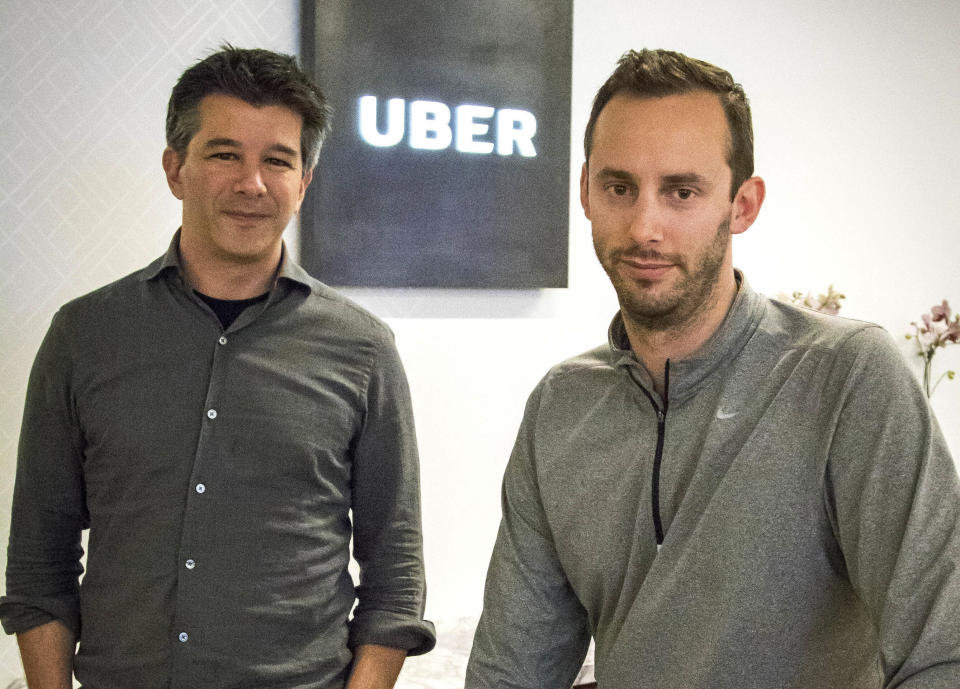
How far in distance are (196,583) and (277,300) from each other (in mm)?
524

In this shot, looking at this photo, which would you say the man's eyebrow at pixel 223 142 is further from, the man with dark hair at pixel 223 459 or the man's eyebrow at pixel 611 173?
the man's eyebrow at pixel 611 173

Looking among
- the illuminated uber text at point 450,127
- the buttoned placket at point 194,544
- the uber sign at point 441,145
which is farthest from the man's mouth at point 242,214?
the illuminated uber text at point 450,127

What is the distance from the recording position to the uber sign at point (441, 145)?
2.82m

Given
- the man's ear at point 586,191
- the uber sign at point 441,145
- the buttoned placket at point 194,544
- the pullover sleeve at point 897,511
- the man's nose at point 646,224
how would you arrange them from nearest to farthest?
the pullover sleeve at point 897,511 < the man's nose at point 646,224 < the man's ear at point 586,191 < the buttoned placket at point 194,544 < the uber sign at point 441,145

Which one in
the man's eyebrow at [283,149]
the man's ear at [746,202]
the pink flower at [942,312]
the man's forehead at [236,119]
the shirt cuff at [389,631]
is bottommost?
the shirt cuff at [389,631]

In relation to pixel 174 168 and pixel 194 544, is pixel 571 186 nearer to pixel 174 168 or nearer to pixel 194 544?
pixel 174 168

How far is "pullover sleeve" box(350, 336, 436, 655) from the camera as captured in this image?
1.87m

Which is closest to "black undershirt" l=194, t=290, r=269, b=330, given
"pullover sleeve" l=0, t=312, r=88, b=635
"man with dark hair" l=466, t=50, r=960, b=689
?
"pullover sleeve" l=0, t=312, r=88, b=635

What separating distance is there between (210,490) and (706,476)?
85 centimetres

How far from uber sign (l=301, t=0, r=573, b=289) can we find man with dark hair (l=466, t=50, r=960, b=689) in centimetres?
134

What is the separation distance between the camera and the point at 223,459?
5.77 ft

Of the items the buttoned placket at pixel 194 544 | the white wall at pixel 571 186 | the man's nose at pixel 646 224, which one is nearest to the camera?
the man's nose at pixel 646 224

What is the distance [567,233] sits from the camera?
10.3ft

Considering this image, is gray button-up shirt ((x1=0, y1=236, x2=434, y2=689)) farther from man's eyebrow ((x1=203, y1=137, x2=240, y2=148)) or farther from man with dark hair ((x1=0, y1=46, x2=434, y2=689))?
man's eyebrow ((x1=203, y1=137, x2=240, y2=148))
